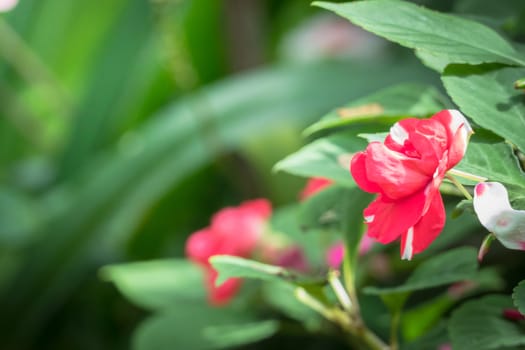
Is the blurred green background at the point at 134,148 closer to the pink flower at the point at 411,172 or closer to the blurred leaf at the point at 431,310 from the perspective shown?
the blurred leaf at the point at 431,310

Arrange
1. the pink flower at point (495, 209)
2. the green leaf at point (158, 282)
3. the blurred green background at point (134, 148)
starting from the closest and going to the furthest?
1. the pink flower at point (495, 209)
2. the green leaf at point (158, 282)
3. the blurred green background at point (134, 148)

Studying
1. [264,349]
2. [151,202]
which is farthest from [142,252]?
[264,349]

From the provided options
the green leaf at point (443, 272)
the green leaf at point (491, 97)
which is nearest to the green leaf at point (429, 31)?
the green leaf at point (491, 97)

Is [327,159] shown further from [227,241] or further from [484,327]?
[227,241]

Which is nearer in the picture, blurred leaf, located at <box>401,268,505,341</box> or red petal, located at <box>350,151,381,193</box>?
red petal, located at <box>350,151,381,193</box>

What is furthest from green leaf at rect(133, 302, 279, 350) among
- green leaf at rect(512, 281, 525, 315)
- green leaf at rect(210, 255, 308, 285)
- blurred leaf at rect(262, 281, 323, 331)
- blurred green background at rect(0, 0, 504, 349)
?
blurred green background at rect(0, 0, 504, 349)

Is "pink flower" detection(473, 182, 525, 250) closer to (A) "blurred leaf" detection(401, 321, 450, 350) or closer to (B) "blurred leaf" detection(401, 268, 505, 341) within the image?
(A) "blurred leaf" detection(401, 321, 450, 350)
